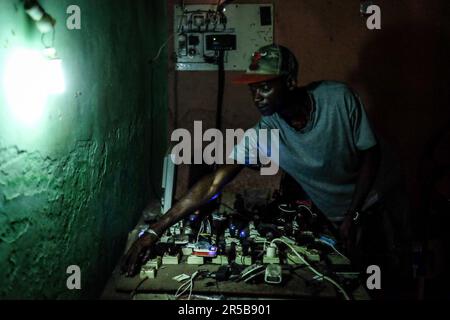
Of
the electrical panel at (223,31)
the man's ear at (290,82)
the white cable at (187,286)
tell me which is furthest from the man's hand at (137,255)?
the electrical panel at (223,31)

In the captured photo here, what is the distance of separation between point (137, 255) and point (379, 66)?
3.39m

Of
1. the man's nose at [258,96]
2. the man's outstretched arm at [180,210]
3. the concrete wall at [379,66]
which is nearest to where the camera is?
the man's outstretched arm at [180,210]

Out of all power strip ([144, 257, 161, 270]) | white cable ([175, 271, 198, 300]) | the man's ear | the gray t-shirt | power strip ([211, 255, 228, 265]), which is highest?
the man's ear

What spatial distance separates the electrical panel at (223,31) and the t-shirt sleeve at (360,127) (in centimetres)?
168

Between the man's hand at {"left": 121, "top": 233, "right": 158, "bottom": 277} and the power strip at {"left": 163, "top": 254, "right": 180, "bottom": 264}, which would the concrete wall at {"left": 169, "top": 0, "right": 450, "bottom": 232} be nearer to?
the man's hand at {"left": 121, "top": 233, "right": 158, "bottom": 277}

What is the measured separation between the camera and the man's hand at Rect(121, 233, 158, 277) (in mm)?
2547

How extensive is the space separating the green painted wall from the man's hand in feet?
0.72

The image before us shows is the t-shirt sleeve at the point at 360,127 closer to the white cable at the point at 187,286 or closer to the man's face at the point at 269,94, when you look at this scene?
the man's face at the point at 269,94

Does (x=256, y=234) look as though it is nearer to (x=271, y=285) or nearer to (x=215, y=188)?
(x=215, y=188)

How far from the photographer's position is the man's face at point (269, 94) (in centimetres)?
292

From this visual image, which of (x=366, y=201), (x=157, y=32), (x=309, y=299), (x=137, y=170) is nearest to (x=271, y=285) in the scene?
(x=309, y=299)

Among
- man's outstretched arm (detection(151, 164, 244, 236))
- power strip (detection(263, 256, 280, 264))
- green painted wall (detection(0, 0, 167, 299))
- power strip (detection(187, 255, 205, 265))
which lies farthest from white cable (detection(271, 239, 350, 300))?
green painted wall (detection(0, 0, 167, 299))

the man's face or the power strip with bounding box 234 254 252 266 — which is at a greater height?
the man's face

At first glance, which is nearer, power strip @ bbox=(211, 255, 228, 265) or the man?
power strip @ bbox=(211, 255, 228, 265)
